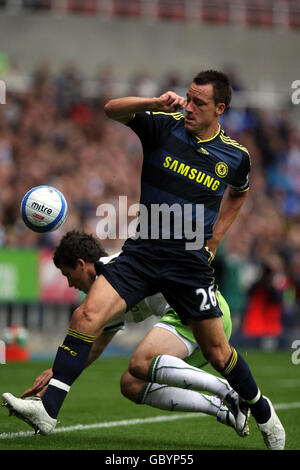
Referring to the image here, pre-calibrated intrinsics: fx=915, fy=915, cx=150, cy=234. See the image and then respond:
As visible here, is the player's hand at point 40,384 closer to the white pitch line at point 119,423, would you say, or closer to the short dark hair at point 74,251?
the white pitch line at point 119,423

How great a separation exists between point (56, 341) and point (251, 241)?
16.9 feet

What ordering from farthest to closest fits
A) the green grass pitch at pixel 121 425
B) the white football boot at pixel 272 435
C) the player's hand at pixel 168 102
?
the green grass pitch at pixel 121 425 < the white football boot at pixel 272 435 < the player's hand at pixel 168 102

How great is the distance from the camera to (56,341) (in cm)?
1525

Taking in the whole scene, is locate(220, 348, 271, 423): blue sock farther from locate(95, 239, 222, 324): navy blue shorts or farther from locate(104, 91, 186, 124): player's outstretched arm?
locate(104, 91, 186, 124): player's outstretched arm

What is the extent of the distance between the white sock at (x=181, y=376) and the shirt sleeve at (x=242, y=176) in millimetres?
1337

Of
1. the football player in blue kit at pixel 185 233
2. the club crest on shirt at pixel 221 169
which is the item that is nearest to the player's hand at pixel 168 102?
the football player in blue kit at pixel 185 233

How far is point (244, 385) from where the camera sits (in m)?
6.23

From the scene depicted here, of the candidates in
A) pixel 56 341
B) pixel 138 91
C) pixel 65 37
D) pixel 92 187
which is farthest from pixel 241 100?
pixel 56 341

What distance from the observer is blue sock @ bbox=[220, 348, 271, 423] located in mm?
6184

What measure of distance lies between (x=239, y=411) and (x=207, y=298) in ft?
3.01

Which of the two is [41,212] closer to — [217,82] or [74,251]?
[74,251]

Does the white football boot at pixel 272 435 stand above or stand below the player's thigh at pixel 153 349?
below

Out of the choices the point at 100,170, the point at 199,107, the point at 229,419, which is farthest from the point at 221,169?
the point at 100,170

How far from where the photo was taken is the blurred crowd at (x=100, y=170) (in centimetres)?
1611
